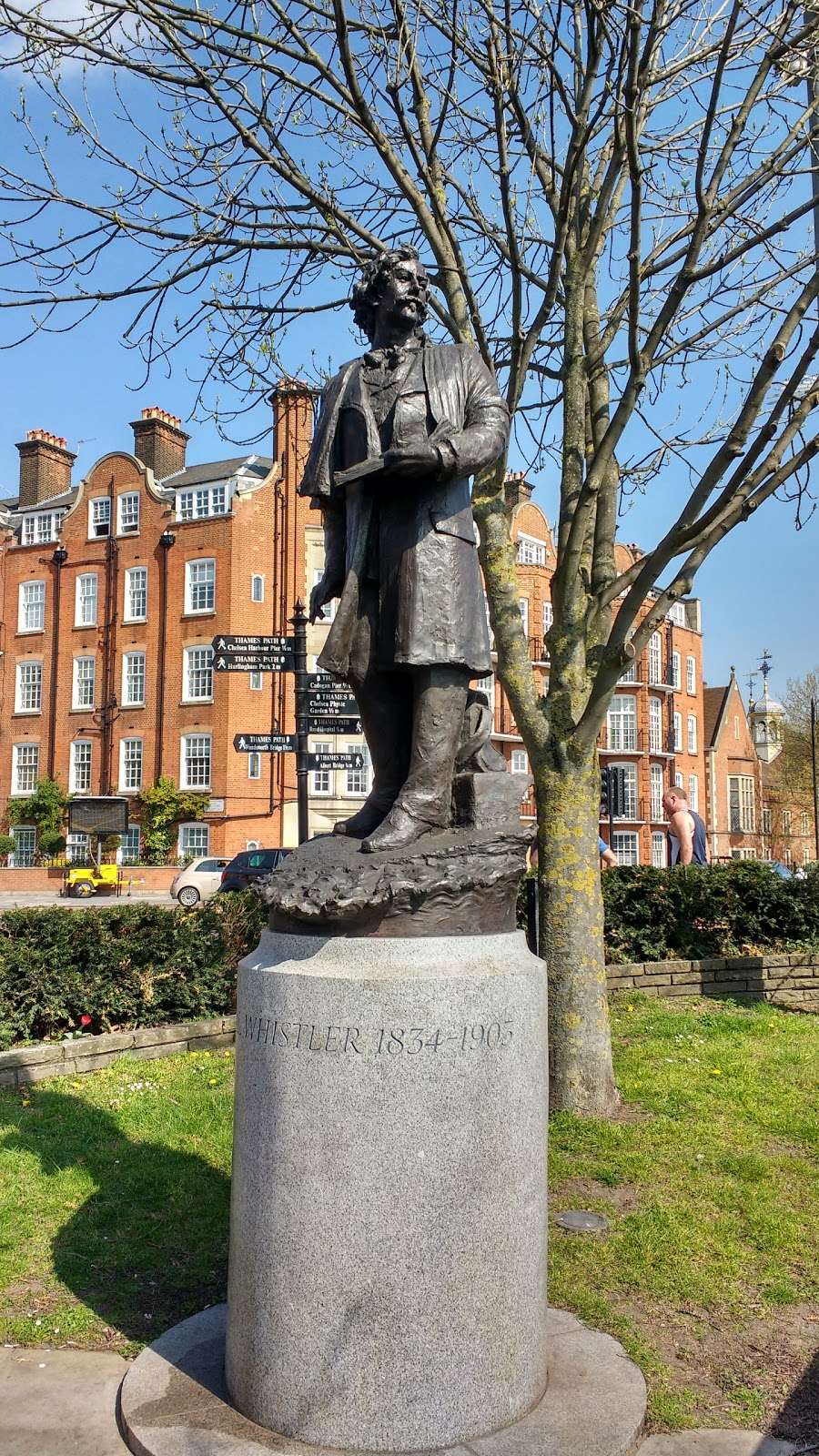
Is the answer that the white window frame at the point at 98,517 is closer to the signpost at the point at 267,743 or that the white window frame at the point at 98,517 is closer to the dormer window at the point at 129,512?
the dormer window at the point at 129,512

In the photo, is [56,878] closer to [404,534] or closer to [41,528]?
Answer: [41,528]

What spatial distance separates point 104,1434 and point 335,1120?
4.21 feet

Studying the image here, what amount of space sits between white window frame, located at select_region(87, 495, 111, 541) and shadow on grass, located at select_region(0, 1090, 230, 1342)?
34.0 m

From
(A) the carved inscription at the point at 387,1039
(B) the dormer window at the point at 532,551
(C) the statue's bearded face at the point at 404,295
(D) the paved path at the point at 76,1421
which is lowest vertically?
(D) the paved path at the point at 76,1421

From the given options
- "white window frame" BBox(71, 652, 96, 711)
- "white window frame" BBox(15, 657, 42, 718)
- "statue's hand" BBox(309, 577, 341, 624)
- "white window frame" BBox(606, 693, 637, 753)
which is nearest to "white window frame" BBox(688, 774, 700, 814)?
"white window frame" BBox(606, 693, 637, 753)

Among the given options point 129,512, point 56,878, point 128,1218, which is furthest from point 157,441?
point 128,1218

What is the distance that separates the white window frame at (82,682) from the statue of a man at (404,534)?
35.3 m

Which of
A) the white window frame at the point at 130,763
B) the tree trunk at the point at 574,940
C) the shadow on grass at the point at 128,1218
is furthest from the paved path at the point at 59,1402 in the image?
the white window frame at the point at 130,763

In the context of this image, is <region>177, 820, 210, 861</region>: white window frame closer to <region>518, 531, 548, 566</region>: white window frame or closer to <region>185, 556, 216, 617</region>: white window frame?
<region>185, 556, 216, 617</region>: white window frame

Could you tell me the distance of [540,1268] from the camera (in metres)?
3.48

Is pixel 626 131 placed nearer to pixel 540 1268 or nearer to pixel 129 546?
pixel 540 1268

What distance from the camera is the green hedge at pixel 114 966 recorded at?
303 inches

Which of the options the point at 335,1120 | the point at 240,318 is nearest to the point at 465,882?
the point at 335,1120

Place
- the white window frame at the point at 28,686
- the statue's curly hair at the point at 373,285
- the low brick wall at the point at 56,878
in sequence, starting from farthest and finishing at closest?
the white window frame at the point at 28,686
the low brick wall at the point at 56,878
the statue's curly hair at the point at 373,285
